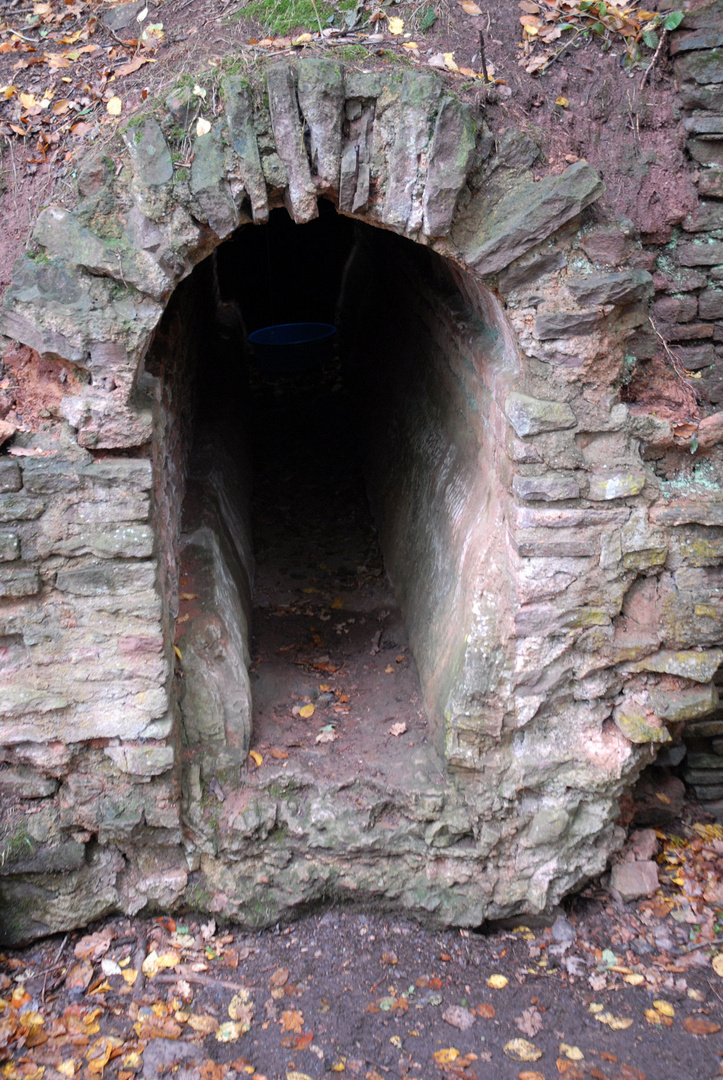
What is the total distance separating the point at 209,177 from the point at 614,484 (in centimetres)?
188

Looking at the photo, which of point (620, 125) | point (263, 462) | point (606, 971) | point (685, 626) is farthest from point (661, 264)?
point (263, 462)

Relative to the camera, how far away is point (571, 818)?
379 centimetres

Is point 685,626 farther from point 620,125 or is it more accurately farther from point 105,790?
point 105,790

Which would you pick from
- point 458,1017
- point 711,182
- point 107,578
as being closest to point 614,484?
point 711,182

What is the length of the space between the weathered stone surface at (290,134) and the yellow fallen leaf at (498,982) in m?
3.15

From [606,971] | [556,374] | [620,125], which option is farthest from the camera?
[606,971]

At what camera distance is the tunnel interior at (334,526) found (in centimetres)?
383

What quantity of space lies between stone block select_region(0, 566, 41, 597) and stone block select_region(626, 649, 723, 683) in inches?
95.2

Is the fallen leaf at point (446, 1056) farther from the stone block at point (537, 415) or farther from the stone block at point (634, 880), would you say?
the stone block at point (537, 415)

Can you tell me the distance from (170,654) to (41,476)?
896mm

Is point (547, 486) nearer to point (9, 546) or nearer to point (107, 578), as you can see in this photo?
point (107, 578)

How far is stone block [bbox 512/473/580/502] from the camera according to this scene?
332 cm

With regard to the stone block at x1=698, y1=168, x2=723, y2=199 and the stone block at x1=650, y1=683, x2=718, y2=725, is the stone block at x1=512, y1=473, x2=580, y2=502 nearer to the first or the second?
the stone block at x1=650, y1=683, x2=718, y2=725

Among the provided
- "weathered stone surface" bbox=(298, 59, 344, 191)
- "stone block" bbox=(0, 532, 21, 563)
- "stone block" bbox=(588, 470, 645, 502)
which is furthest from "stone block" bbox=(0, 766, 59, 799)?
"weathered stone surface" bbox=(298, 59, 344, 191)
